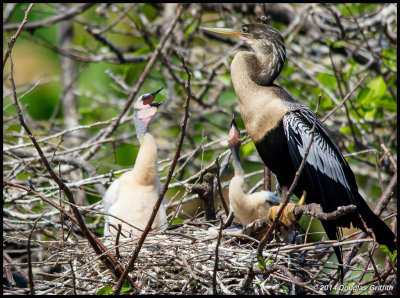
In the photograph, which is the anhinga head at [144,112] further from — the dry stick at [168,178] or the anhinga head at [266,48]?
the dry stick at [168,178]

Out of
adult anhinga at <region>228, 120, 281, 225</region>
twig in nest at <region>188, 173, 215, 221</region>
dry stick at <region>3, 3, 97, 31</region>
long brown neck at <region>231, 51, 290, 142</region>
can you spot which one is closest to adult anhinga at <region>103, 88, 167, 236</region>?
twig in nest at <region>188, 173, 215, 221</region>

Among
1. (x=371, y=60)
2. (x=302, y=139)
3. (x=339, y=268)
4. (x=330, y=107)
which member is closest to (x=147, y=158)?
(x=302, y=139)

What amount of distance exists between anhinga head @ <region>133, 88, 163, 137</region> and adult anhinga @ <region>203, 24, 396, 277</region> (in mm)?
600

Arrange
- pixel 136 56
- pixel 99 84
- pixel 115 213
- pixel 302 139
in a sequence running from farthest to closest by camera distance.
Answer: pixel 99 84 → pixel 136 56 → pixel 115 213 → pixel 302 139

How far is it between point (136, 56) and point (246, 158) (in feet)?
4.60

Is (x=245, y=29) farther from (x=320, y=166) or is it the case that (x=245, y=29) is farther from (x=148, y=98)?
(x=320, y=166)

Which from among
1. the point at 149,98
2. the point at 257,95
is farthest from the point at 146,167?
the point at 257,95

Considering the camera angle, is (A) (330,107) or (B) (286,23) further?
(B) (286,23)

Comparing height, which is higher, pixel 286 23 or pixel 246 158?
pixel 286 23

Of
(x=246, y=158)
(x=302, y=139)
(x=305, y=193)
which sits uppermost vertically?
(x=302, y=139)

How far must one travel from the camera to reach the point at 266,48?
3.77m

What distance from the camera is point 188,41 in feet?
18.4

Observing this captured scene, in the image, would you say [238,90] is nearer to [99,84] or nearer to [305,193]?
[305,193]

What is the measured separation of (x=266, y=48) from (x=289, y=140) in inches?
27.2
